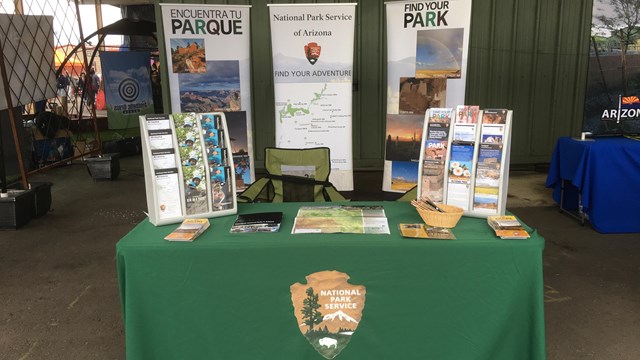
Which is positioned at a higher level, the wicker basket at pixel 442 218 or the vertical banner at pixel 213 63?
the vertical banner at pixel 213 63

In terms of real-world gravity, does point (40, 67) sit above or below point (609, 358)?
above

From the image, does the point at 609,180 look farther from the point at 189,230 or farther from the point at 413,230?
the point at 189,230

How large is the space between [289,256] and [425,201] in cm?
64

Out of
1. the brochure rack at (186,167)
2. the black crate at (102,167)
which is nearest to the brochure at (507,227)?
the brochure rack at (186,167)

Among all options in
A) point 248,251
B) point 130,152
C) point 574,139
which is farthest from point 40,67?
point 574,139

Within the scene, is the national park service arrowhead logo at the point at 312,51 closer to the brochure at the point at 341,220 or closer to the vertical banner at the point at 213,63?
the vertical banner at the point at 213,63

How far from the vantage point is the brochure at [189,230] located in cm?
172

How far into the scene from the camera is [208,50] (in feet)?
13.8

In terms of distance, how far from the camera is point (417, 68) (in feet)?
13.6

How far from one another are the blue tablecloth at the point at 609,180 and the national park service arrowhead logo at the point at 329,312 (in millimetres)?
2885

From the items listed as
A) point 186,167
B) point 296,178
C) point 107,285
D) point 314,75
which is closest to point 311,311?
point 186,167

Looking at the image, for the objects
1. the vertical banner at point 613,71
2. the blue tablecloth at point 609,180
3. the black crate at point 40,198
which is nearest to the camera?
the blue tablecloth at point 609,180

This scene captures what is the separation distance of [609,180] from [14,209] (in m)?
4.98

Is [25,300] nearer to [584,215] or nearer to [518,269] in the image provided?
[518,269]
